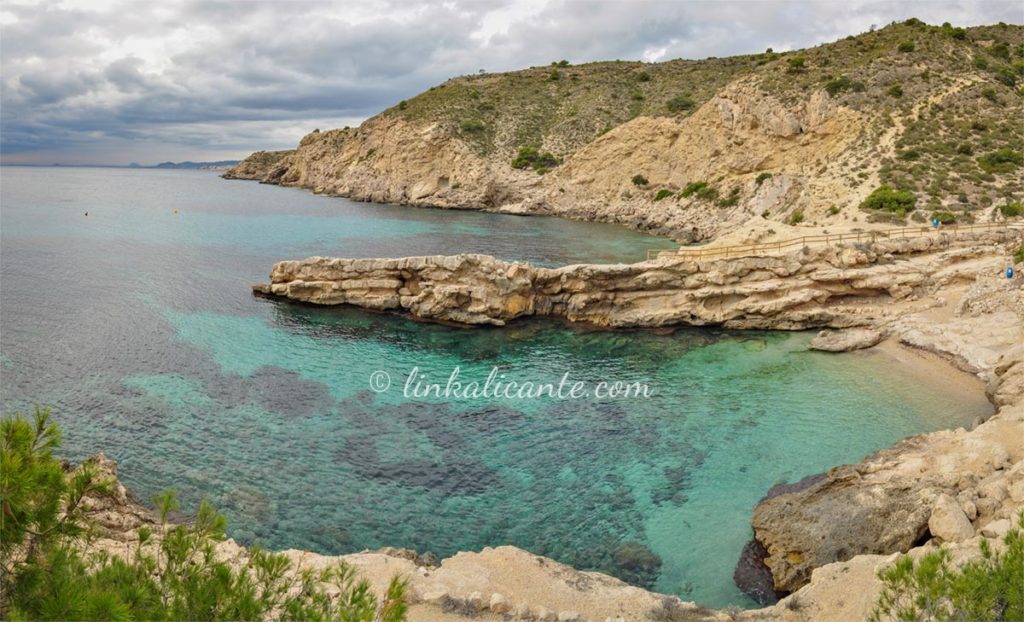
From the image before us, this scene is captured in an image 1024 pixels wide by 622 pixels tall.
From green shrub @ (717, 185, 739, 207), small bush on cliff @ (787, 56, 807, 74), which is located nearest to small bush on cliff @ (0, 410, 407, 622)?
green shrub @ (717, 185, 739, 207)

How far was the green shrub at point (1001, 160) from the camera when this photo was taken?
42.0 meters

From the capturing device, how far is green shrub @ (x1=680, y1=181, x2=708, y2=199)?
6069 centimetres

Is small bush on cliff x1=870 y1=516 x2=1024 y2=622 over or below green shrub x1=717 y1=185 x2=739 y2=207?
below

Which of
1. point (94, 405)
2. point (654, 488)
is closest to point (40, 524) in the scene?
point (654, 488)

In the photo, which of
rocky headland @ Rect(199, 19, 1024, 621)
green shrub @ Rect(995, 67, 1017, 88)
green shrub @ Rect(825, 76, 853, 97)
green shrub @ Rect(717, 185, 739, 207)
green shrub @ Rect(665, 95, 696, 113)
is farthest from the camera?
green shrub @ Rect(665, 95, 696, 113)

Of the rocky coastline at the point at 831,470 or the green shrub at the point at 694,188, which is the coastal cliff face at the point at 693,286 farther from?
the green shrub at the point at 694,188

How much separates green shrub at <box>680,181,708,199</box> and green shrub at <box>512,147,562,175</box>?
21.8 meters

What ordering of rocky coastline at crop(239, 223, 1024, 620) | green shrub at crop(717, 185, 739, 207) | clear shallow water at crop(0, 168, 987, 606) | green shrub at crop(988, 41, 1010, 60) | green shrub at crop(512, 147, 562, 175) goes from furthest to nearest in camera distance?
1. green shrub at crop(512, 147, 562, 175)
2. green shrub at crop(717, 185, 739, 207)
3. green shrub at crop(988, 41, 1010, 60)
4. clear shallow water at crop(0, 168, 987, 606)
5. rocky coastline at crop(239, 223, 1024, 620)

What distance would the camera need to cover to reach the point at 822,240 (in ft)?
109

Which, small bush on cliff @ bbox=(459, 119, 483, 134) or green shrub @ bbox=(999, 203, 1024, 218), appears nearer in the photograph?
green shrub @ bbox=(999, 203, 1024, 218)

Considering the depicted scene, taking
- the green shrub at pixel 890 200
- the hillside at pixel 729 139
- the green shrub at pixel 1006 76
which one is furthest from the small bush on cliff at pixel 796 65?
the green shrub at pixel 890 200

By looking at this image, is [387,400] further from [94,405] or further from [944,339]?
[944,339]

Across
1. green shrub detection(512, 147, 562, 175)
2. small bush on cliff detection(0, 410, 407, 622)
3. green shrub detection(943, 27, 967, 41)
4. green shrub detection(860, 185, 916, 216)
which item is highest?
green shrub detection(943, 27, 967, 41)

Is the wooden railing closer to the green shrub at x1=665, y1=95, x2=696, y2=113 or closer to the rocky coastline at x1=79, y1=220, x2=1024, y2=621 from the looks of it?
the rocky coastline at x1=79, y1=220, x2=1024, y2=621
